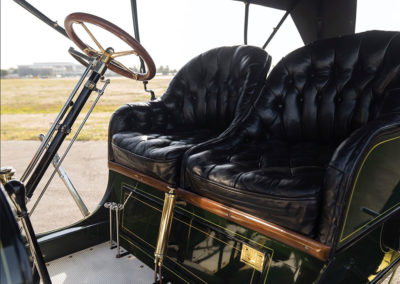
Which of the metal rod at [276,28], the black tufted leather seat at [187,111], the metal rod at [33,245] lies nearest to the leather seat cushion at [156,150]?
the black tufted leather seat at [187,111]

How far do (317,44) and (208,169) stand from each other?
1.09m

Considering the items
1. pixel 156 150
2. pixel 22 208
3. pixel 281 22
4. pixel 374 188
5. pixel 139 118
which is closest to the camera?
pixel 22 208

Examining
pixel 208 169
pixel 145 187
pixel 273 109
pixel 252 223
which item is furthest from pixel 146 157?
pixel 273 109

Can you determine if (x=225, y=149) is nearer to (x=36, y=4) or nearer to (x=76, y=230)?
(x=76, y=230)

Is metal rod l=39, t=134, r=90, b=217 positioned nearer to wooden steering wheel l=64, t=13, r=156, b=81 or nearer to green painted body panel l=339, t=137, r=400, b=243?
wooden steering wheel l=64, t=13, r=156, b=81

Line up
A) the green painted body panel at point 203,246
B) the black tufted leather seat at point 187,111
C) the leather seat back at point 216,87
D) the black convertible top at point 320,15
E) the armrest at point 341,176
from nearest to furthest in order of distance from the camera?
1. the armrest at point 341,176
2. the green painted body panel at point 203,246
3. the black tufted leather seat at point 187,111
4. the leather seat back at point 216,87
5. the black convertible top at point 320,15

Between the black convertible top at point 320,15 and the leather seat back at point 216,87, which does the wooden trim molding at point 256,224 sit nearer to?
the leather seat back at point 216,87

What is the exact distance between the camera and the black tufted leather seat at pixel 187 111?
159 cm

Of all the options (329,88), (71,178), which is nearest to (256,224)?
(329,88)

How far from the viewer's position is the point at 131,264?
162 centimetres

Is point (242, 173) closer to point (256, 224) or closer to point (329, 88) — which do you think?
point (256, 224)

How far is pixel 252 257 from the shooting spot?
112 cm

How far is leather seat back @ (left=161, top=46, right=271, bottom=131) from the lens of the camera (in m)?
1.94

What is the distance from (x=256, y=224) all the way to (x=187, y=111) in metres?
1.40
